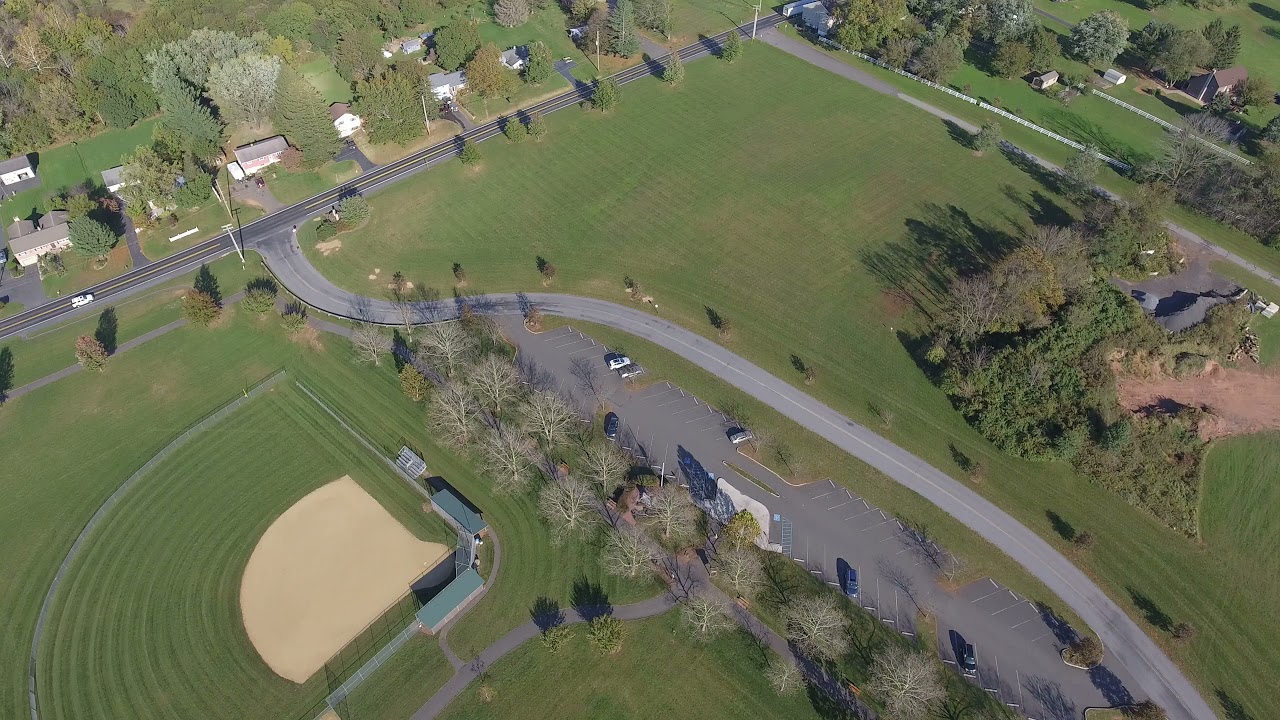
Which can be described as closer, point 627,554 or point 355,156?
point 627,554

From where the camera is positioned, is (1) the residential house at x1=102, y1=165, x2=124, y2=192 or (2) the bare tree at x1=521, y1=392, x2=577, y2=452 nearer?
(2) the bare tree at x1=521, y1=392, x2=577, y2=452

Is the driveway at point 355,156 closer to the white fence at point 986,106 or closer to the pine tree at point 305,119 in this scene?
the pine tree at point 305,119

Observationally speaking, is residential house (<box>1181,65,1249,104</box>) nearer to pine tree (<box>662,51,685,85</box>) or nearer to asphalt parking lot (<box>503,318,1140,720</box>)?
pine tree (<box>662,51,685,85</box>)

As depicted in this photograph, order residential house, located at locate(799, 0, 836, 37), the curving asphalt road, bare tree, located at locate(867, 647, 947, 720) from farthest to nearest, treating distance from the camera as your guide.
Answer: residential house, located at locate(799, 0, 836, 37) < the curving asphalt road < bare tree, located at locate(867, 647, 947, 720)

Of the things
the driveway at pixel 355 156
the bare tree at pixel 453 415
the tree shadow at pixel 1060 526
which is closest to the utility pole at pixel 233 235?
the driveway at pixel 355 156

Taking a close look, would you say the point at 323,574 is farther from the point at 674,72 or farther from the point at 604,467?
the point at 674,72

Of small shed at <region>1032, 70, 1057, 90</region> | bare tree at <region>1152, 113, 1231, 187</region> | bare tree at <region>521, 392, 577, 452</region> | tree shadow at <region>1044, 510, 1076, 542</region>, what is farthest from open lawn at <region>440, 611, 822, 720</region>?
small shed at <region>1032, 70, 1057, 90</region>

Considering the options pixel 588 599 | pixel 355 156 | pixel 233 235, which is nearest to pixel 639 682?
pixel 588 599

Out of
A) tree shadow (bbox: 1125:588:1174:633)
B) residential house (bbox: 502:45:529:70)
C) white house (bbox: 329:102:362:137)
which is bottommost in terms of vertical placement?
tree shadow (bbox: 1125:588:1174:633)
